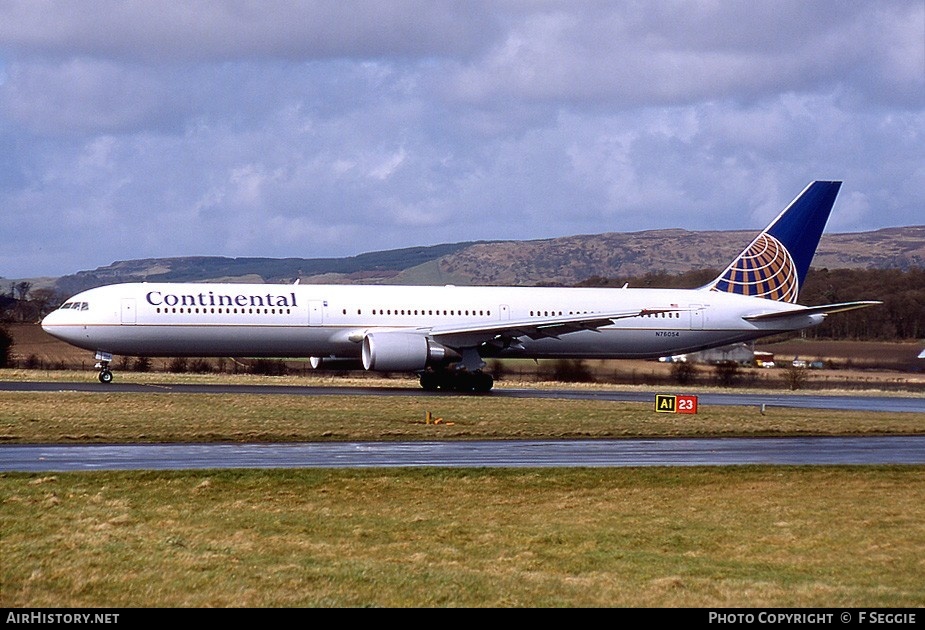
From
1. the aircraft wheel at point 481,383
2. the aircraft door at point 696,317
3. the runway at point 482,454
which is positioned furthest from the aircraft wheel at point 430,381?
the runway at point 482,454

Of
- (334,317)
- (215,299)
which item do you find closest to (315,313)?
(334,317)

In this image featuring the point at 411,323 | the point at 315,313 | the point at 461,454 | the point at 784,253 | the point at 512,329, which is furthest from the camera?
the point at 784,253

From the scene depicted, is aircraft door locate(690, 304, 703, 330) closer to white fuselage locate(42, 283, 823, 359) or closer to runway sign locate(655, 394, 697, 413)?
white fuselage locate(42, 283, 823, 359)

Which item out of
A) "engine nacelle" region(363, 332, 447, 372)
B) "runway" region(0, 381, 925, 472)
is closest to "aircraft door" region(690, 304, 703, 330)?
"engine nacelle" region(363, 332, 447, 372)

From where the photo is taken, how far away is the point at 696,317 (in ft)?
170

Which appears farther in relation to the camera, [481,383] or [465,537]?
[481,383]

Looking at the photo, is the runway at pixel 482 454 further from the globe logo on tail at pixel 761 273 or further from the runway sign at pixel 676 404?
the globe logo on tail at pixel 761 273

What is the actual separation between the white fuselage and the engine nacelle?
1471mm

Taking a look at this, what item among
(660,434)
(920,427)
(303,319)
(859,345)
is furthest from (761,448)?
(859,345)

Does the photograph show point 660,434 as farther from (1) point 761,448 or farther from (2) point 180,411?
(2) point 180,411

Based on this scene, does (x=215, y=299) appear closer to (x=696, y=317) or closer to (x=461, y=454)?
(x=696, y=317)

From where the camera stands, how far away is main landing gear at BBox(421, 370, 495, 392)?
4591 centimetres

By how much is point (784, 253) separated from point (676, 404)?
69.3 feet

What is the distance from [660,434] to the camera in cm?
2966
